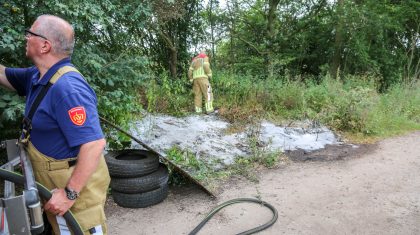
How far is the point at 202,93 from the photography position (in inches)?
400

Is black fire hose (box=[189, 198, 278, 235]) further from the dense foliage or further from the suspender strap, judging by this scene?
the suspender strap

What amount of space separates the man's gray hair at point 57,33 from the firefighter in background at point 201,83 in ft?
24.7

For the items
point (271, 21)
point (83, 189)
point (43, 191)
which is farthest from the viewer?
point (271, 21)

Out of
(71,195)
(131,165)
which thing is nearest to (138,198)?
(131,165)

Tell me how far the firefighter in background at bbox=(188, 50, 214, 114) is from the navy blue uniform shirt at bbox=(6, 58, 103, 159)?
7.52m

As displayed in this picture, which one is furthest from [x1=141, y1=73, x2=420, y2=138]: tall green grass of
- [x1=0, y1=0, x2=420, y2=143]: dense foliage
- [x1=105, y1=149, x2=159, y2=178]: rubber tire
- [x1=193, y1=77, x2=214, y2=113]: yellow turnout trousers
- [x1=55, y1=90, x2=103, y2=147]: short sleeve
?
[x1=55, y1=90, x2=103, y2=147]: short sleeve

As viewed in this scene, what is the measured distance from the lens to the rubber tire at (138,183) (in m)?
4.77

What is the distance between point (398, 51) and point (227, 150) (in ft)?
48.4

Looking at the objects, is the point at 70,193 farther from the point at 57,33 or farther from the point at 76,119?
the point at 57,33

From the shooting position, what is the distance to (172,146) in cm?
668

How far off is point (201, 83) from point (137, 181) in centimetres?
567

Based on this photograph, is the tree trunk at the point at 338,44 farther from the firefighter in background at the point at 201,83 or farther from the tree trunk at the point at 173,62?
the firefighter in background at the point at 201,83

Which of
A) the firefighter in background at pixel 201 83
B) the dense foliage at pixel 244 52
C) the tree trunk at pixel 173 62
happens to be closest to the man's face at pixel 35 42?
the dense foliage at pixel 244 52

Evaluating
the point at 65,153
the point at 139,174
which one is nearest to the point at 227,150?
the point at 139,174
